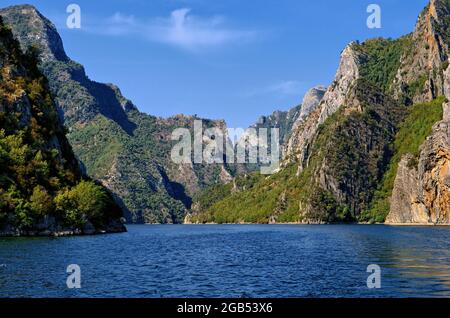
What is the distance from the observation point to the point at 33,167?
466ft

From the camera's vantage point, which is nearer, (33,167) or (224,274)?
(224,274)

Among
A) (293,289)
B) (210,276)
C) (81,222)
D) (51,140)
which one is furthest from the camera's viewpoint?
(51,140)

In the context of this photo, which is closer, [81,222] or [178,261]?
[178,261]

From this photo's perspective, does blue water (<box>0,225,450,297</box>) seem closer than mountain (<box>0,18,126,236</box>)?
Yes

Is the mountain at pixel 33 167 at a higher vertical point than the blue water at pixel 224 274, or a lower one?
higher

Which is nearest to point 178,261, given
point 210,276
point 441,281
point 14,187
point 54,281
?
point 210,276

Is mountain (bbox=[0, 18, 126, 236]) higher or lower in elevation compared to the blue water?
higher

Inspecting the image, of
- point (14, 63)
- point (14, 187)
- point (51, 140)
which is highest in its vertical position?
point (14, 63)

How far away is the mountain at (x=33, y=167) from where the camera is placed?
133 m

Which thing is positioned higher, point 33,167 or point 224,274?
point 33,167

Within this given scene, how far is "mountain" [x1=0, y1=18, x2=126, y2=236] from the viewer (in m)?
133
